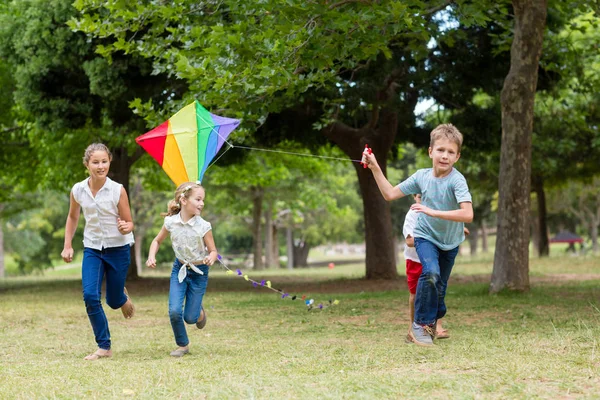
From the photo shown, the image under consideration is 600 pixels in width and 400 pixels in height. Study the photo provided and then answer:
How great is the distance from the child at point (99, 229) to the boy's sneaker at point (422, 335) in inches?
106

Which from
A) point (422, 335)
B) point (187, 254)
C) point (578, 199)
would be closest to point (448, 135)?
point (422, 335)

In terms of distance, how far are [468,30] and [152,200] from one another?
2316 centimetres

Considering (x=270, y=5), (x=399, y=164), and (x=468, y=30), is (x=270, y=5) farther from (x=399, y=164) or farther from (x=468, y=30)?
(x=399, y=164)

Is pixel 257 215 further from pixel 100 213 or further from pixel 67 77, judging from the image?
pixel 100 213

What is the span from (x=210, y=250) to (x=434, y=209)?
2.00 metres

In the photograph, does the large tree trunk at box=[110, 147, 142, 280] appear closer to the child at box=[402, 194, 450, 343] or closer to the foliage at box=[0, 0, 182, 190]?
the foliage at box=[0, 0, 182, 190]

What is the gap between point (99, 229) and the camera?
6988mm

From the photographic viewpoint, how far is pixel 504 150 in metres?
12.3

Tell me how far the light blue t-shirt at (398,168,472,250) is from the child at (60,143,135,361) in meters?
2.54

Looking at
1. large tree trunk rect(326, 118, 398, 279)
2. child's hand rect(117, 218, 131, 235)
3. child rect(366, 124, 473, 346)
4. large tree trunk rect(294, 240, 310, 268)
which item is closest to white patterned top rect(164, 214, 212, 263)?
child's hand rect(117, 218, 131, 235)

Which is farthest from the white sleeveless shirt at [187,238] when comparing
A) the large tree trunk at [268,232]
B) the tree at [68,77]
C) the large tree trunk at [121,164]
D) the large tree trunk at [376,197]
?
the large tree trunk at [268,232]

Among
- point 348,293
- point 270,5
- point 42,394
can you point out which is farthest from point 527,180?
point 42,394

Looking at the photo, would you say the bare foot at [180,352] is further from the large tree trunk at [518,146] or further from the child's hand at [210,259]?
the large tree trunk at [518,146]

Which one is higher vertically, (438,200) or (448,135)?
(448,135)
